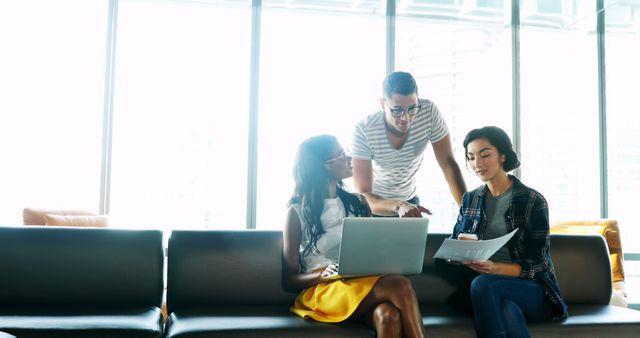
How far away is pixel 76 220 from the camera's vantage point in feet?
14.7

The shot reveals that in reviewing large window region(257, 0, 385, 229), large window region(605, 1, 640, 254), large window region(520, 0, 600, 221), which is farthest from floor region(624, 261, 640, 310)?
large window region(257, 0, 385, 229)

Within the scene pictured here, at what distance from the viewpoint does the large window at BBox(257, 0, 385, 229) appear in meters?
5.49

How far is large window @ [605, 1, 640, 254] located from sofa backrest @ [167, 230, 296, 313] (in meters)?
4.48

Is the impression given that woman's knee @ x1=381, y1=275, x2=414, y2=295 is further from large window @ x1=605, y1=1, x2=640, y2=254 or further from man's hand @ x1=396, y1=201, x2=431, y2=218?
large window @ x1=605, y1=1, x2=640, y2=254

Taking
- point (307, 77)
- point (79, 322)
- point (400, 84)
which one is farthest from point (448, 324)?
point (307, 77)

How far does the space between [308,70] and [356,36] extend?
21.8 inches

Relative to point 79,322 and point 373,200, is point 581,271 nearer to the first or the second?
point 373,200

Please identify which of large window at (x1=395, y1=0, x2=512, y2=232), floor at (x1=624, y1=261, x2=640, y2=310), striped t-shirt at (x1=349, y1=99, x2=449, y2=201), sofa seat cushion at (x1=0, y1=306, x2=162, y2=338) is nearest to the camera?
sofa seat cushion at (x1=0, y1=306, x2=162, y2=338)

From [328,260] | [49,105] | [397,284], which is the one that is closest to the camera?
[397,284]

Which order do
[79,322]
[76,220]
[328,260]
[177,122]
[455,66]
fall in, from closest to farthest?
[79,322], [328,260], [76,220], [177,122], [455,66]

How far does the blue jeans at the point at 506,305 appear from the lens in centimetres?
215

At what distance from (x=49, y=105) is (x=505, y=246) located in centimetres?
419

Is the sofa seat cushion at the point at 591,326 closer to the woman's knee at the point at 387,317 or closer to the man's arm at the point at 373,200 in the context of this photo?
the woman's knee at the point at 387,317

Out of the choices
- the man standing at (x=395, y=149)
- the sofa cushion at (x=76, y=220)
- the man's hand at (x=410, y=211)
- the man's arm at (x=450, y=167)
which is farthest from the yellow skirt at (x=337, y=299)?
the sofa cushion at (x=76, y=220)
